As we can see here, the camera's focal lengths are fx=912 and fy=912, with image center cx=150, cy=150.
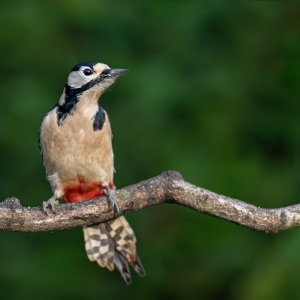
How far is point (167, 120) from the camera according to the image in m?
7.71

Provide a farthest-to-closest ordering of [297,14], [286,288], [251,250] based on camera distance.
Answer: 1. [297,14]
2. [251,250]
3. [286,288]

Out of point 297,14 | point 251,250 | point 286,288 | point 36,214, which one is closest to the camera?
point 36,214

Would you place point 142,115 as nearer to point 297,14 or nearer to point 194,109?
point 194,109

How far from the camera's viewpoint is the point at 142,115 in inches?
301

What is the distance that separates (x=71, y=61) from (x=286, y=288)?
2.95 metres

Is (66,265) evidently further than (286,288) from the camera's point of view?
Yes

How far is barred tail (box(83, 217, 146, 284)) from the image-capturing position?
6586 mm

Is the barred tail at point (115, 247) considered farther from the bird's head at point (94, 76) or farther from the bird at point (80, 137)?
the bird's head at point (94, 76)

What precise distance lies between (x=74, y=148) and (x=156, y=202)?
1.10 m

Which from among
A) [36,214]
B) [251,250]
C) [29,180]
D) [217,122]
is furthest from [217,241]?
[36,214]

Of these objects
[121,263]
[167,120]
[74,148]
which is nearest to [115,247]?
[121,263]

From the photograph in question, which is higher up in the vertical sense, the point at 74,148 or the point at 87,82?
the point at 87,82

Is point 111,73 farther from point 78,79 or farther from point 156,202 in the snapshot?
point 156,202

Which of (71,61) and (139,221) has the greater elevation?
(71,61)
